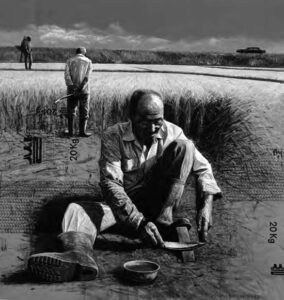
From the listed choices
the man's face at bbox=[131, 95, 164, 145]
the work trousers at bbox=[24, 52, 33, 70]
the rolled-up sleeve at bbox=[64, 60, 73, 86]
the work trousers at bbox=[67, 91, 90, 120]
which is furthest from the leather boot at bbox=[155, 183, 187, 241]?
the work trousers at bbox=[24, 52, 33, 70]

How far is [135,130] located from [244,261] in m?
1.76

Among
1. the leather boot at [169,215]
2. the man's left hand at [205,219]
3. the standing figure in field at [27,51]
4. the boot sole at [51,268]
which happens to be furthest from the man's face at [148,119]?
the standing figure in field at [27,51]

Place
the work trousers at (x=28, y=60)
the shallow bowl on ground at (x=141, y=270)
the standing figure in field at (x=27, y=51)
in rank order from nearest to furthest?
the shallow bowl on ground at (x=141, y=270) → the standing figure in field at (x=27, y=51) → the work trousers at (x=28, y=60)

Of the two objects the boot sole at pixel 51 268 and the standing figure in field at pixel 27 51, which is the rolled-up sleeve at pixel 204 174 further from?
the standing figure in field at pixel 27 51

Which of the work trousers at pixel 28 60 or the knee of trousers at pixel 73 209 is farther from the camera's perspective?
the work trousers at pixel 28 60

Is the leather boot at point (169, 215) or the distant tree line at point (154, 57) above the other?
the distant tree line at point (154, 57)

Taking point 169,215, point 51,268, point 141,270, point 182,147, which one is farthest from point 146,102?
point 51,268

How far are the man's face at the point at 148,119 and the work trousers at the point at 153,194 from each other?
24 centimetres

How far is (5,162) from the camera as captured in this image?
6.61m

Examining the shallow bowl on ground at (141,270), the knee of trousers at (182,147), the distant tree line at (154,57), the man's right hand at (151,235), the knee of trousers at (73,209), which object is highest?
the distant tree line at (154,57)

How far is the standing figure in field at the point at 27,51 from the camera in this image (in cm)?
696

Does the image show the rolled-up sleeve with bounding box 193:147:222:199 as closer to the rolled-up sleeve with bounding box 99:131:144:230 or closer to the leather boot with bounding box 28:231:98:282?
the rolled-up sleeve with bounding box 99:131:144:230

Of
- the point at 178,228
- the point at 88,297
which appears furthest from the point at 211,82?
the point at 88,297

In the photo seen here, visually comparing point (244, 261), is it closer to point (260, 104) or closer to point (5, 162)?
point (260, 104)
